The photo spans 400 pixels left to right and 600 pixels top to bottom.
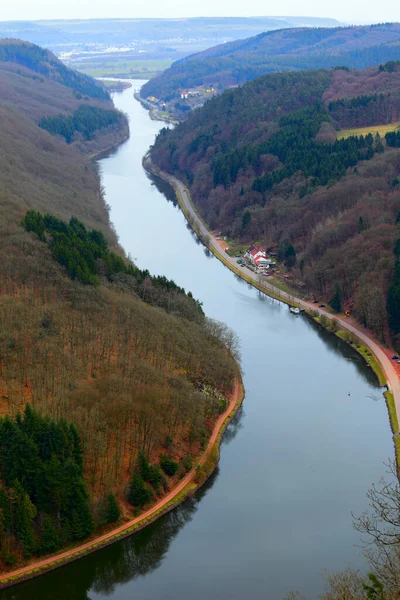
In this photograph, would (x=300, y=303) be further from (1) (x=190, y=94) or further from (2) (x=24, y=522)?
(1) (x=190, y=94)

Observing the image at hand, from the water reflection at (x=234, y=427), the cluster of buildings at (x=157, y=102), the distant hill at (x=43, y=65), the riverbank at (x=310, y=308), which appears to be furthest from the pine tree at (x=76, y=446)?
the cluster of buildings at (x=157, y=102)

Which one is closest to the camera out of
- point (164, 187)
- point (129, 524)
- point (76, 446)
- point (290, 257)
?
point (129, 524)

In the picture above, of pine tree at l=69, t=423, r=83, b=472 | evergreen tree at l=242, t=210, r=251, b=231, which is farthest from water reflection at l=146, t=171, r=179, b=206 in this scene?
pine tree at l=69, t=423, r=83, b=472

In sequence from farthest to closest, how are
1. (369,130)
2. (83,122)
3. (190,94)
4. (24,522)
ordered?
(190,94), (83,122), (369,130), (24,522)

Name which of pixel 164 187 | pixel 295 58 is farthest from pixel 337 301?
pixel 295 58

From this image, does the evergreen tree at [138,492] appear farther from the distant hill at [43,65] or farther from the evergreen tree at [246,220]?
the distant hill at [43,65]

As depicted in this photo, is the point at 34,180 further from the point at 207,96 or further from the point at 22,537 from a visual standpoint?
the point at 207,96
